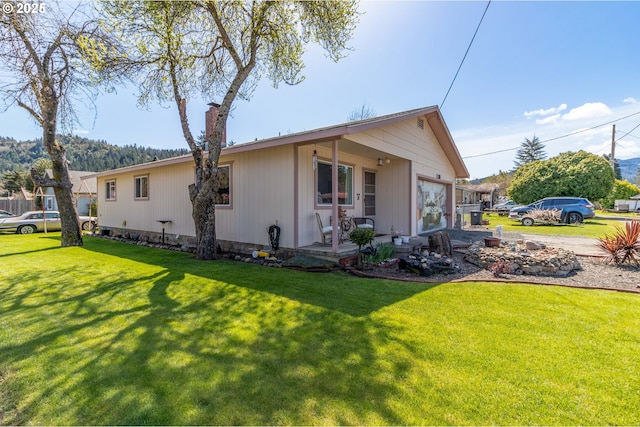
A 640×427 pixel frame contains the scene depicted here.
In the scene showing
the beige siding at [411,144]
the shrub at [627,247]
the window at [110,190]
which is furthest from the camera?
the window at [110,190]

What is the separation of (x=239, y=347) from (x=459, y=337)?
7.26 feet

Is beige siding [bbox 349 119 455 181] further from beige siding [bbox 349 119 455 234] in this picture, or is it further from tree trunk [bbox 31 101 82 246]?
tree trunk [bbox 31 101 82 246]

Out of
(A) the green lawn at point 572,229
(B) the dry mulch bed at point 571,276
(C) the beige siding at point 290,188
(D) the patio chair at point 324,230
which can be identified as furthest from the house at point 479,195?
(D) the patio chair at point 324,230

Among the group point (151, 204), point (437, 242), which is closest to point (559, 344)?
point (437, 242)

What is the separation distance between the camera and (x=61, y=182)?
955cm

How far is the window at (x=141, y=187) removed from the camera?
458 inches

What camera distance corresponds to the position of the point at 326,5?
7.53 metres

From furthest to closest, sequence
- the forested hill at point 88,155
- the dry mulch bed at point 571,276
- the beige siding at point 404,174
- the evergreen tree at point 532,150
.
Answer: the forested hill at point 88,155 < the evergreen tree at point 532,150 < the beige siding at point 404,174 < the dry mulch bed at point 571,276

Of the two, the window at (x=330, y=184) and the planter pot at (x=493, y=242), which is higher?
the window at (x=330, y=184)

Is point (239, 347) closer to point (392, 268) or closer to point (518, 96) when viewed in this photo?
point (392, 268)

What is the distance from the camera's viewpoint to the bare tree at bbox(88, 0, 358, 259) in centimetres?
685

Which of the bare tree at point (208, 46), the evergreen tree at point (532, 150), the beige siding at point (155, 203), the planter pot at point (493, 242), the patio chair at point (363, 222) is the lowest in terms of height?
the planter pot at point (493, 242)

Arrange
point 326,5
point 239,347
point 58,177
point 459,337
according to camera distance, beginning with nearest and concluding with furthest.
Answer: point 239,347
point 459,337
point 326,5
point 58,177

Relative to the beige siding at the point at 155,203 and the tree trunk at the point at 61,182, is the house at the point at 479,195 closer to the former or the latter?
the beige siding at the point at 155,203
